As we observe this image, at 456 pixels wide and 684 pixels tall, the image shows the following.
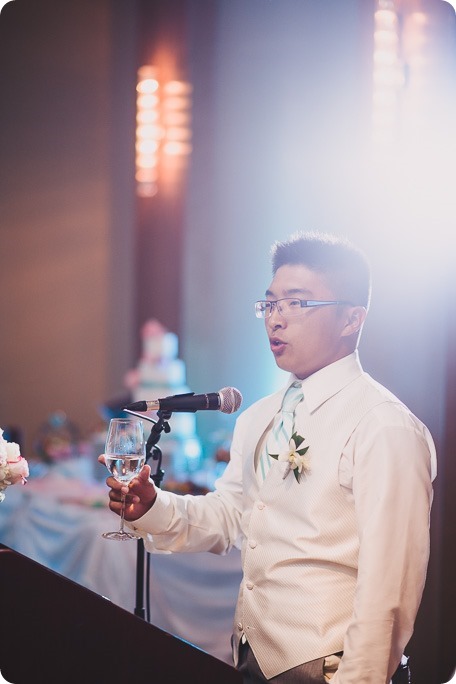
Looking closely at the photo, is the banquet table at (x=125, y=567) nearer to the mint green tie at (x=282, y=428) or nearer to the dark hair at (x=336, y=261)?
the mint green tie at (x=282, y=428)

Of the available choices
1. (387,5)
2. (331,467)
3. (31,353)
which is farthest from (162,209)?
(331,467)

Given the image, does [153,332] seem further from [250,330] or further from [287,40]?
[287,40]

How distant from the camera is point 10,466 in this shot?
2.06 meters

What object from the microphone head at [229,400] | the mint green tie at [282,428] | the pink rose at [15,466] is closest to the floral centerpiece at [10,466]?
the pink rose at [15,466]

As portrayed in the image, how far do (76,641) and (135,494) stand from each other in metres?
0.51

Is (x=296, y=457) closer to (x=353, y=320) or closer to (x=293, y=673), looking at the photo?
(x=353, y=320)

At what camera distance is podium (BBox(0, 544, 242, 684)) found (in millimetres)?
1701

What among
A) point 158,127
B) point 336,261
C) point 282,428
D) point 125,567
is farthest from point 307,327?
point 158,127

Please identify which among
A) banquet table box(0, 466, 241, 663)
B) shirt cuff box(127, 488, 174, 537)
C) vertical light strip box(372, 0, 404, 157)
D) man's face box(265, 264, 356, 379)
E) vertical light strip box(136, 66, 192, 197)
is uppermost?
vertical light strip box(136, 66, 192, 197)

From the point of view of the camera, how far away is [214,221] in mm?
6973

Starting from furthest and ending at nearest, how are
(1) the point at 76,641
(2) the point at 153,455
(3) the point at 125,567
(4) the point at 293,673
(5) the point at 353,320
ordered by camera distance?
(3) the point at 125,567
(2) the point at 153,455
(5) the point at 353,320
(4) the point at 293,673
(1) the point at 76,641

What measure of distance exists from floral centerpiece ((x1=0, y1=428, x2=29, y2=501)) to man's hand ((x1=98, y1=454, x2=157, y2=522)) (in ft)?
0.72

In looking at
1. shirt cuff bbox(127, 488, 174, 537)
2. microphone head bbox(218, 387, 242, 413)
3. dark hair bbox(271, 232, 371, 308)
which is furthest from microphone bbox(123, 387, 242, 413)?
dark hair bbox(271, 232, 371, 308)

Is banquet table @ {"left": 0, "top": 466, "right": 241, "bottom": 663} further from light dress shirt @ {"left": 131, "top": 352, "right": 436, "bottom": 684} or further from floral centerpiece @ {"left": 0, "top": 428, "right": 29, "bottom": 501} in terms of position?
floral centerpiece @ {"left": 0, "top": 428, "right": 29, "bottom": 501}
